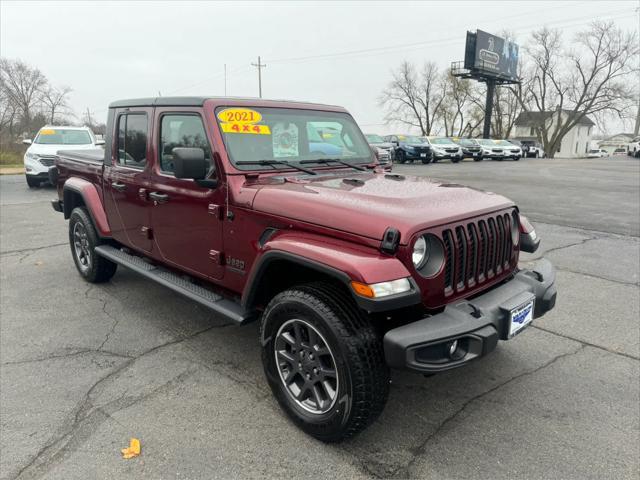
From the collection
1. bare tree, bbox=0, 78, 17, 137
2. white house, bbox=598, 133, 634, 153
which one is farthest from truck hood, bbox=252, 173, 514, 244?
white house, bbox=598, 133, 634, 153

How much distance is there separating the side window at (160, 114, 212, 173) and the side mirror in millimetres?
256

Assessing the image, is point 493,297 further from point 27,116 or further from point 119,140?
point 27,116

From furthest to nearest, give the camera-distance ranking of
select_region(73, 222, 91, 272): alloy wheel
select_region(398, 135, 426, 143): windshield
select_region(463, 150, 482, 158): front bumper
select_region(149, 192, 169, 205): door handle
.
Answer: select_region(463, 150, 482, 158): front bumper
select_region(398, 135, 426, 143): windshield
select_region(73, 222, 91, 272): alloy wheel
select_region(149, 192, 169, 205): door handle

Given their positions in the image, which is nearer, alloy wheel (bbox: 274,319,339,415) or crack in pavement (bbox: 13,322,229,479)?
crack in pavement (bbox: 13,322,229,479)

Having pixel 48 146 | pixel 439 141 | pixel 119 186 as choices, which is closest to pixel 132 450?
pixel 119 186

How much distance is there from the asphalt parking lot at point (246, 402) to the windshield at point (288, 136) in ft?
5.04

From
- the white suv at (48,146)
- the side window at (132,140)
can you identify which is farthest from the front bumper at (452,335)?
the white suv at (48,146)

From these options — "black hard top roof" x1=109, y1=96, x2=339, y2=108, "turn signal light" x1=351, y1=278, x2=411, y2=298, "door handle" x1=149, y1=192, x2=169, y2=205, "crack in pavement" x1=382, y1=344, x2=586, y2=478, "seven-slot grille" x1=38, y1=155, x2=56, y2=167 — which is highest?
"black hard top roof" x1=109, y1=96, x2=339, y2=108

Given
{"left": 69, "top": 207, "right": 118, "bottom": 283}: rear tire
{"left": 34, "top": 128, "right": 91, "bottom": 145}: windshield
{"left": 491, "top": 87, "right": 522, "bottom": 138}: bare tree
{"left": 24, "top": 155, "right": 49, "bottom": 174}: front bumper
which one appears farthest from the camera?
{"left": 491, "top": 87, "right": 522, "bottom": 138}: bare tree

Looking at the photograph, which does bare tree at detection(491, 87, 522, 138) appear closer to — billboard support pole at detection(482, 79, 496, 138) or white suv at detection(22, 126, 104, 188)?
billboard support pole at detection(482, 79, 496, 138)

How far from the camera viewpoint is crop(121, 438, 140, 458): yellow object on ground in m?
2.50

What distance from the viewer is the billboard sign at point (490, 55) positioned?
41.0 meters

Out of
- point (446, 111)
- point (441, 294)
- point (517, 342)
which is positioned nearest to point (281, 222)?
point (441, 294)

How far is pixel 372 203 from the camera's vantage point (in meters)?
2.56
